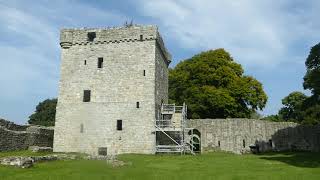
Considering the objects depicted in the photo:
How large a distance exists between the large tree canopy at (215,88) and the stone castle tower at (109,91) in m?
→ 10.3

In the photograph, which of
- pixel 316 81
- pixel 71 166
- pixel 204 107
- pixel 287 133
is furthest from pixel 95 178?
pixel 204 107

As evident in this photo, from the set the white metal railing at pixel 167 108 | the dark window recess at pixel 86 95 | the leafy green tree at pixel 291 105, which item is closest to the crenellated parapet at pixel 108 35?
the dark window recess at pixel 86 95

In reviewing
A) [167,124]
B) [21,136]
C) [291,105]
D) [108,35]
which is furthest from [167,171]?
[291,105]

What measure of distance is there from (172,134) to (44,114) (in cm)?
4669

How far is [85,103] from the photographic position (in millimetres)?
33688

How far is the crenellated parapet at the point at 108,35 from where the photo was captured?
33.7 m

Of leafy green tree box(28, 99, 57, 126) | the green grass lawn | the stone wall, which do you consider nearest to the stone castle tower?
the stone wall

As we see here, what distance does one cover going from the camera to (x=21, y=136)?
105 ft

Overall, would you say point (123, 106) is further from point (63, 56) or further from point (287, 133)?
point (287, 133)

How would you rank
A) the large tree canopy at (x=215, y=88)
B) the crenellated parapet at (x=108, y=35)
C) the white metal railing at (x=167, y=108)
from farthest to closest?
the large tree canopy at (x=215, y=88) → the white metal railing at (x=167, y=108) → the crenellated parapet at (x=108, y=35)

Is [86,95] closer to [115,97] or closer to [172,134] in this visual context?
[115,97]

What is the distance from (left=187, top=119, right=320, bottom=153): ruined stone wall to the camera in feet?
120

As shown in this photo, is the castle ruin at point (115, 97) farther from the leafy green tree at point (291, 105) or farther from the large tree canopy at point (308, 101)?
the leafy green tree at point (291, 105)

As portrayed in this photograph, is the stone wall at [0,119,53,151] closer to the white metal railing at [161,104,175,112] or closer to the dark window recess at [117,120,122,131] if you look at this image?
the dark window recess at [117,120,122,131]
